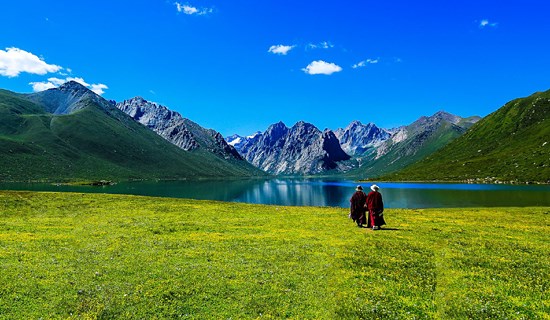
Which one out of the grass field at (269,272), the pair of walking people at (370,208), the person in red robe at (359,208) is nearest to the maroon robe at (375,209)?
the pair of walking people at (370,208)

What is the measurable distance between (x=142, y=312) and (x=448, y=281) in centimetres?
1526

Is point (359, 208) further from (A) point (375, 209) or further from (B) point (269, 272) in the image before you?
(B) point (269, 272)

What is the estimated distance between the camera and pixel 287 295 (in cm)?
1639

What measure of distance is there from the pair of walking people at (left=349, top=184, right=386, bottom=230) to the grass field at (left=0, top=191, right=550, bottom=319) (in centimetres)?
202

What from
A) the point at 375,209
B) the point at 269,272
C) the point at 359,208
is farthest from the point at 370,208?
the point at 269,272

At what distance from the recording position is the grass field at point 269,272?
1499 centimetres

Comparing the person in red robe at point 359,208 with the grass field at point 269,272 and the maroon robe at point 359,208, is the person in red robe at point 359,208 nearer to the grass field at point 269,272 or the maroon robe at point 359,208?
the maroon robe at point 359,208

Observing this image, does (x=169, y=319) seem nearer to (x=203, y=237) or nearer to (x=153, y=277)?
(x=153, y=277)

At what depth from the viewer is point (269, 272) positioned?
19.6m

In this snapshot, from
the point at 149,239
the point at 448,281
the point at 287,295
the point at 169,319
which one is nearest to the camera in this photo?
the point at 169,319

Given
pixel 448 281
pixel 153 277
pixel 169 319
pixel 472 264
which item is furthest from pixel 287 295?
pixel 472 264

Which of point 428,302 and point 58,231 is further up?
point 58,231

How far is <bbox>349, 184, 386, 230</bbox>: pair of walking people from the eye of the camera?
3450 cm

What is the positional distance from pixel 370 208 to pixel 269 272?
59.4ft
